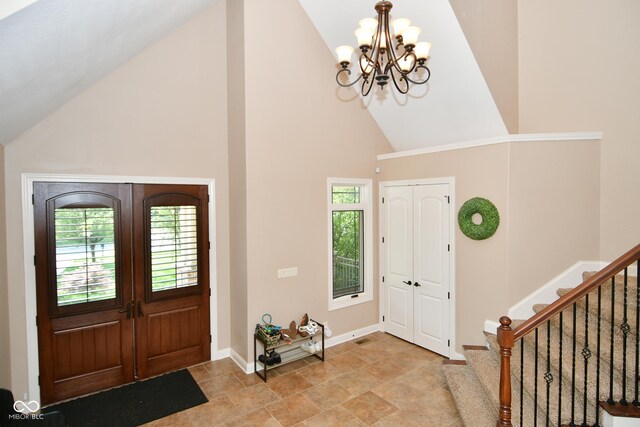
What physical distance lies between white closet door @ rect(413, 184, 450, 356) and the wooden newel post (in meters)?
1.89

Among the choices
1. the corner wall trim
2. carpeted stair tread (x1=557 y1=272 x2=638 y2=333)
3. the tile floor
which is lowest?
the tile floor

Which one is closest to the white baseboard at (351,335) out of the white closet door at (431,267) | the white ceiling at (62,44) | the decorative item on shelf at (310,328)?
the decorative item on shelf at (310,328)

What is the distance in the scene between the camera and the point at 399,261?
209 inches

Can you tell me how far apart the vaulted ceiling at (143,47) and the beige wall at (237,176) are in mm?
546

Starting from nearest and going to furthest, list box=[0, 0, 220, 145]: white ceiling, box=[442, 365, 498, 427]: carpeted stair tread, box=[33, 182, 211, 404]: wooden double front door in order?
box=[0, 0, 220, 145]: white ceiling → box=[442, 365, 498, 427]: carpeted stair tread → box=[33, 182, 211, 404]: wooden double front door

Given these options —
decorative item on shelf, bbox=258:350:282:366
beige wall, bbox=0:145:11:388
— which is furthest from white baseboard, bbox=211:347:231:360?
beige wall, bbox=0:145:11:388

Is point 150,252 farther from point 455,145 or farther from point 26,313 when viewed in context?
point 455,145

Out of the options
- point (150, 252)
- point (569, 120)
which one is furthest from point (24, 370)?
point (569, 120)

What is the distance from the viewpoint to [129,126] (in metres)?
4.02

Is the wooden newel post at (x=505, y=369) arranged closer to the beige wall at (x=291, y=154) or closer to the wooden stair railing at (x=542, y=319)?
the wooden stair railing at (x=542, y=319)

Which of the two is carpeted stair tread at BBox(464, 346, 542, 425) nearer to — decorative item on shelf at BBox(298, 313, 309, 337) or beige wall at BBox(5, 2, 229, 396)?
decorative item on shelf at BBox(298, 313, 309, 337)

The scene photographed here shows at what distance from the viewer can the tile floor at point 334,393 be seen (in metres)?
3.41

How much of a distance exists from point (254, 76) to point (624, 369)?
15.0ft

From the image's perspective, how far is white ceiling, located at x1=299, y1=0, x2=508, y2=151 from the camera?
12.2 feet
